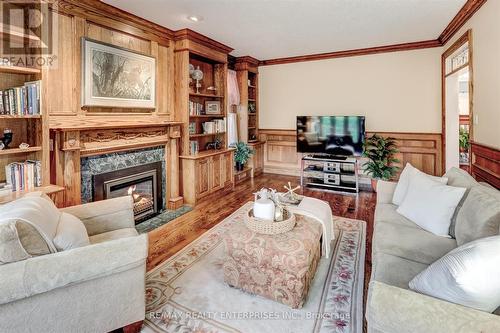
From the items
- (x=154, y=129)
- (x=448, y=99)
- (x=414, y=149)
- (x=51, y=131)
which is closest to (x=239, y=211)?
(x=154, y=129)

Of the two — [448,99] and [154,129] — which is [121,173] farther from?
[448,99]

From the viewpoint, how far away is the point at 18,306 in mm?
1362

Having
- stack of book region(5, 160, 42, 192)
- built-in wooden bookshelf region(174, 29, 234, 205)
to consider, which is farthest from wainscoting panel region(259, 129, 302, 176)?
stack of book region(5, 160, 42, 192)

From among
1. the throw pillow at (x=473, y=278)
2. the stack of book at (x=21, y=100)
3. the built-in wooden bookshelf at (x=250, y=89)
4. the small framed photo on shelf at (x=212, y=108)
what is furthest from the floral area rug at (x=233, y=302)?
the built-in wooden bookshelf at (x=250, y=89)

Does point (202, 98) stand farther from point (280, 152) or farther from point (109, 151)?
point (280, 152)

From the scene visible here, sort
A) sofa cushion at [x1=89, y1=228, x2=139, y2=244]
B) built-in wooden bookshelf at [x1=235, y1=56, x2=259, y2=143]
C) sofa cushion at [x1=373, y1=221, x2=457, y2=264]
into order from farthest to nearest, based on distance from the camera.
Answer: built-in wooden bookshelf at [x1=235, y1=56, x2=259, y2=143], sofa cushion at [x1=89, y1=228, x2=139, y2=244], sofa cushion at [x1=373, y1=221, x2=457, y2=264]

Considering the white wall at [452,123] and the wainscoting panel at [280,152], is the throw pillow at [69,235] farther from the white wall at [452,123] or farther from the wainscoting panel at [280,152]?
the white wall at [452,123]

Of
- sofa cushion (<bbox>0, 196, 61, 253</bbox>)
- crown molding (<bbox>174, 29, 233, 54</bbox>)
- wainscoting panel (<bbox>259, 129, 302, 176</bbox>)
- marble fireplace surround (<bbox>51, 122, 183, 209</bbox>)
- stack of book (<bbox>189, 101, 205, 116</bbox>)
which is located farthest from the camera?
wainscoting panel (<bbox>259, 129, 302, 176</bbox>)

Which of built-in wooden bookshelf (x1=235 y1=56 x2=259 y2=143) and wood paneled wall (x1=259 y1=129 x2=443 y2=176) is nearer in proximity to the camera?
wood paneled wall (x1=259 y1=129 x2=443 y2=176)

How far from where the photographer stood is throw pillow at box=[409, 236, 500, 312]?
3.68 ft

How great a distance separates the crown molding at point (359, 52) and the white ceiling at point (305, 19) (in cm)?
21

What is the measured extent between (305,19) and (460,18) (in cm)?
195

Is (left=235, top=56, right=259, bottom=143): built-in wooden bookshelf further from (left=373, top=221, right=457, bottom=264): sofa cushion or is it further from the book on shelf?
(left=373, top=221, right=457, bottom=264): sofa cushion

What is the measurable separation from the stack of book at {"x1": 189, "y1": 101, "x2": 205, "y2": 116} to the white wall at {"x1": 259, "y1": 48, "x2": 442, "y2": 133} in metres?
2.22
